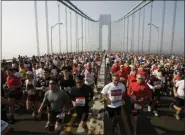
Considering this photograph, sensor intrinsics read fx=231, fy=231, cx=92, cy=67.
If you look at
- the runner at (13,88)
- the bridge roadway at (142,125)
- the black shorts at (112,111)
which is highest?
the runner at (13,88)

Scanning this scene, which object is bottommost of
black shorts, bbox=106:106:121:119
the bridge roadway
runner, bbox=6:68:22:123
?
the bridge roadway

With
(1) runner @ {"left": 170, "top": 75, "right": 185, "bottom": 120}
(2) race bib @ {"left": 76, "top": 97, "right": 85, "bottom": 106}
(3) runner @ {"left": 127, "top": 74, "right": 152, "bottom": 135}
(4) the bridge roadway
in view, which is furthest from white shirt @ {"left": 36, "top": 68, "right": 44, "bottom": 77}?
(1) runner @ {"left": 170, "top": 75, "right": 185, "bottom": 120}

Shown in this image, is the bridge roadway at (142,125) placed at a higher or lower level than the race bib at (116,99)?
lower

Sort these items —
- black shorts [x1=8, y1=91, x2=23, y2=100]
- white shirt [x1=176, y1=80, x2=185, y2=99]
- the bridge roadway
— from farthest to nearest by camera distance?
black shorts [x1=8, y1=91, x2=23, y2=100], white shirt [x1=176, y1=80, x2=185, y2=99], the bridge roadway

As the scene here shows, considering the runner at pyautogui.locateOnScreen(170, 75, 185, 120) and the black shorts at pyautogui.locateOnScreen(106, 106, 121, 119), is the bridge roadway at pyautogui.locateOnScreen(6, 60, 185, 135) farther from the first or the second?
the runner at pyautogui.locateOnScreen(170, 75, 185, 120)

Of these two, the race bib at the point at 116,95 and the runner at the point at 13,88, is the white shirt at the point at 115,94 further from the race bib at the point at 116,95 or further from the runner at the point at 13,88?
the runner at the point at 13,88

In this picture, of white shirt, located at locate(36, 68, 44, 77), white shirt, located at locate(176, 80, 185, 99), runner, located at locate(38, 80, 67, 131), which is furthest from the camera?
white shirt, located at locate(36, 68, 44, 77)

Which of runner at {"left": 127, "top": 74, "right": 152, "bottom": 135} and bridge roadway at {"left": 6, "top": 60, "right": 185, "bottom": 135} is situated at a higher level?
runner at {"left": 127, "top": 74, "right": 152, "bottom": 135}

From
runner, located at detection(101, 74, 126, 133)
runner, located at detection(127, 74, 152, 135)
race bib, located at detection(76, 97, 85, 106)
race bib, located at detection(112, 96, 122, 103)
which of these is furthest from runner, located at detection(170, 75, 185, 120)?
race bib, located at detection(76, 97, 85, 106)

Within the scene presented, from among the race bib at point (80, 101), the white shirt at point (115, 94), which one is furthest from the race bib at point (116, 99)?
the race bib at point (80, 101)

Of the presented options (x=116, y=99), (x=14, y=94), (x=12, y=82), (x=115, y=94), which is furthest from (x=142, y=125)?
(x=12, y=82)

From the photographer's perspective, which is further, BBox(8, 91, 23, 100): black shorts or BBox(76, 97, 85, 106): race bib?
BBox(8, 91, 23, 100): black shorts

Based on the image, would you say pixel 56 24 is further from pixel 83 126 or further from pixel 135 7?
pixel 83 126

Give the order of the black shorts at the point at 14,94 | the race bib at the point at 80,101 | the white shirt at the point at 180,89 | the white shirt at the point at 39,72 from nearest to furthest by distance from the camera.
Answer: the race bib at the point at 80,101
the white shirt at the point at 180,89
the black shorts at the point at 14,94
the white shirt at the point at 39,72
